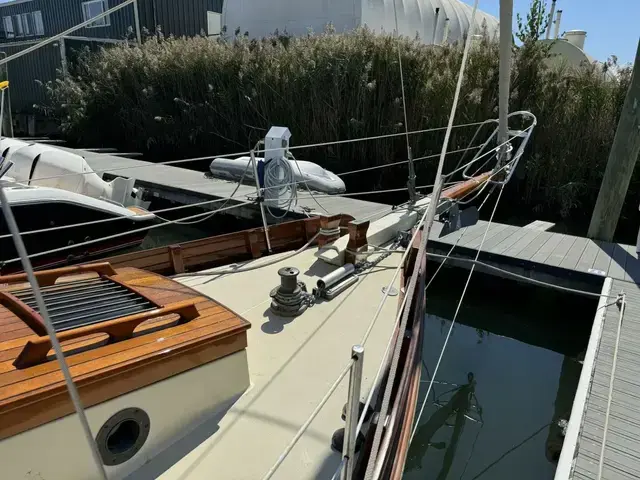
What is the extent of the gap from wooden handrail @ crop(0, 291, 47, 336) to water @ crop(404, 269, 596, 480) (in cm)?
281

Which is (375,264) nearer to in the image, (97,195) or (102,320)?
(102,320)

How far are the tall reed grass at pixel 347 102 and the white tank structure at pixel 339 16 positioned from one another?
3.81m

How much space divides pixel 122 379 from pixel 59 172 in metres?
6.02

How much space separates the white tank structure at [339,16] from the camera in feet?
52.4

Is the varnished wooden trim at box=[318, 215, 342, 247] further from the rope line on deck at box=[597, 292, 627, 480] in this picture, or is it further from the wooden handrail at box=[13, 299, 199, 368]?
the rope line on deck at box=[597, 292, 627, 480]

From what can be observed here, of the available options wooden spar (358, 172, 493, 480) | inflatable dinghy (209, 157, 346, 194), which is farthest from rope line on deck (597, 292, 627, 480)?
inflatable dinghy (209, 157, 346, 194)

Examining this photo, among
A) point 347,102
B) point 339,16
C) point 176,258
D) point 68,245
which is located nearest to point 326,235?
point 176,258

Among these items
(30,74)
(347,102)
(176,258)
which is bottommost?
(176,258)

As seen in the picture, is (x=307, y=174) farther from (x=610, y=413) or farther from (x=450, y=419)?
(x=610, y=413)

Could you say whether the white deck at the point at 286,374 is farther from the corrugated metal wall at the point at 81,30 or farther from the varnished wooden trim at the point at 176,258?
the corrugated metal wall at the point at 81,30

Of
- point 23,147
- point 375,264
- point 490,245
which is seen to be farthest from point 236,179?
point 375,264

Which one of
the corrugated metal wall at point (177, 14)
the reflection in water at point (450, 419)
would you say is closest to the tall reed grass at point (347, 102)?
the corrugated metal wall at point (177, 14)

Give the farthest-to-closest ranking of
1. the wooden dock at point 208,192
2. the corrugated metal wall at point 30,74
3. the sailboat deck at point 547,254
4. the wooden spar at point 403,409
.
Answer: the corrugated metal wall at point 30,74 < the wooden dock at point 208,192 < the sailboat deck at point 547,254 < the wooden spar at point 403,409

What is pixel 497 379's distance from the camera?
15.4 ft
